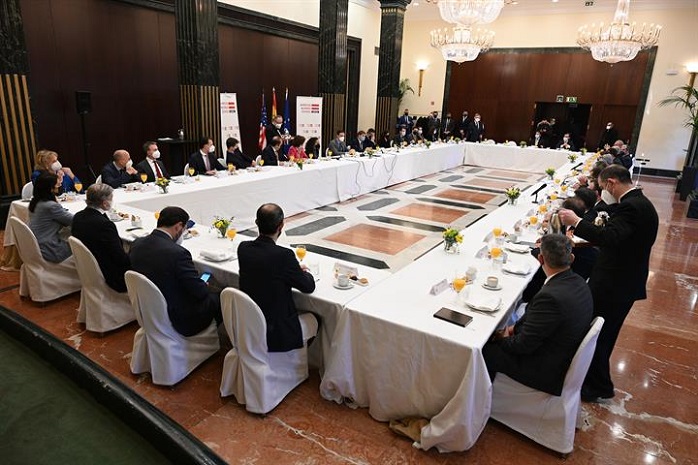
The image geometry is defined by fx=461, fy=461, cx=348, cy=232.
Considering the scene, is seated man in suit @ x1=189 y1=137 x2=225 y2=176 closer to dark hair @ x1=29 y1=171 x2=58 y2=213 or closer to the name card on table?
dark hair @ x1=29 y1=171 x2=58 y2=213

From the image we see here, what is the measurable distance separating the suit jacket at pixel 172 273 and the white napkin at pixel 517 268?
2063 millimetres

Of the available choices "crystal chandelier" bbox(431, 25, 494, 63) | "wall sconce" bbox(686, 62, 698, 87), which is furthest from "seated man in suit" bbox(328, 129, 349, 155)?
"wall sconce" bbox(686, 62, 698, 87)

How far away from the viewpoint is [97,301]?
3.35 meters

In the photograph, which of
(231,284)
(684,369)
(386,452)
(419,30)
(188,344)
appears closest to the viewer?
(386,452)

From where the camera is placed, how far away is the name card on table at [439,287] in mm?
2830

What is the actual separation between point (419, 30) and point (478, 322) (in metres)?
15.8

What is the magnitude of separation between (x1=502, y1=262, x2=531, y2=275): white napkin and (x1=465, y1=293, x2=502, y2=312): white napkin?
0.56m

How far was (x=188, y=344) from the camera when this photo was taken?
2934mm

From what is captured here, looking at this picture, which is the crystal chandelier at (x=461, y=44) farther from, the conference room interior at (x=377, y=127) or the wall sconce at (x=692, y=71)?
the wall sconce at (x=692, y=71)

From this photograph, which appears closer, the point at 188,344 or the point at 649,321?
the point at 188,344

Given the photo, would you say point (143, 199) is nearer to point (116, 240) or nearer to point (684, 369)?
point (116, 240)

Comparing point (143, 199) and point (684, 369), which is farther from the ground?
point (143, 199)

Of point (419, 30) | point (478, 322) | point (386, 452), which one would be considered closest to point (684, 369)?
point (478, 322)

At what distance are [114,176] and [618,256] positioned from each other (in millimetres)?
5163
